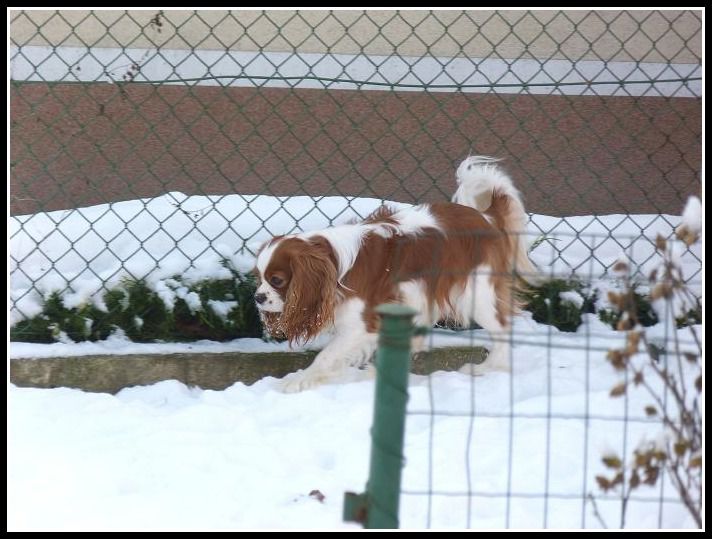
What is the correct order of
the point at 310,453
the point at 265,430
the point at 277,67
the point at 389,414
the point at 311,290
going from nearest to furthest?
the point at 389,414 < the point at 310,453 < the point at 265,430 < the point at 311,290 < the point at 277,67

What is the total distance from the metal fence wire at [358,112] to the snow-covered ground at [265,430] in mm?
436

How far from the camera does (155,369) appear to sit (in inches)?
161

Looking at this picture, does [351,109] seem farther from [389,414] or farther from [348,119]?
[389,414]

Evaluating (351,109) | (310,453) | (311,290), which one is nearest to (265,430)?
(310,453)

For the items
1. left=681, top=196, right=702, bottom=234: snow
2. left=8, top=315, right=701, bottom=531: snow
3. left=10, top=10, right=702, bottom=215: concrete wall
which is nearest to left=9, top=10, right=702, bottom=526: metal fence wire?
left=10, top=10, right=702, bottom=215: concrete wall

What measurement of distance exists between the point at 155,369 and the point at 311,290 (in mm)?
850

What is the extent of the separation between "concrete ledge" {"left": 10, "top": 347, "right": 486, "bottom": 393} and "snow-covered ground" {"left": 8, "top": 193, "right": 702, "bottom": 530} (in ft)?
0.20

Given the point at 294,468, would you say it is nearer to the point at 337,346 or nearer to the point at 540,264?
the point at 337,346

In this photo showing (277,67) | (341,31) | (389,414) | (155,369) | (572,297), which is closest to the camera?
(389,414)

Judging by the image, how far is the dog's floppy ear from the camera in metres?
3.95

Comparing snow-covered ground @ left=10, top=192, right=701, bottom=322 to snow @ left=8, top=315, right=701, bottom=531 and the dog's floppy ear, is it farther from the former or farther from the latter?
snow @ left=8, top=315, right=701, bottom=531

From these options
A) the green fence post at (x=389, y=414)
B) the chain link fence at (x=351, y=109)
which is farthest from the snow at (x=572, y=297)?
the green fence post at (x=389, y=414)

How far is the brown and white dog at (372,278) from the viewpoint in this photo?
3.97 meters

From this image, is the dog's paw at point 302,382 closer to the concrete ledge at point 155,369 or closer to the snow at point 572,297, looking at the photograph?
the concrete ledge at point 155,369
